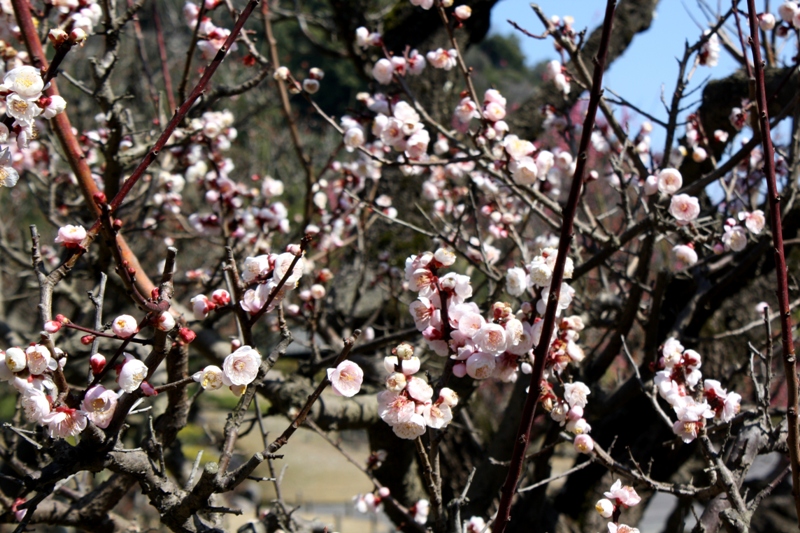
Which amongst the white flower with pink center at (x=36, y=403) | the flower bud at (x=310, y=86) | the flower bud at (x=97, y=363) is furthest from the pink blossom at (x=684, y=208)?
the white flower with pink center at (x=36, y=403)

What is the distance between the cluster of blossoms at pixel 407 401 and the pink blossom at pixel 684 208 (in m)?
1.20

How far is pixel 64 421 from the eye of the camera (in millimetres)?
1236

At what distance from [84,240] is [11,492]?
2.81 m

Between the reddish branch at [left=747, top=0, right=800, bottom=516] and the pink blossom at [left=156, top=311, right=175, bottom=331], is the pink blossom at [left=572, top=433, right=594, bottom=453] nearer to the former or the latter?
the reddish branch at [left=747, top=0, right=800, bottom=516]

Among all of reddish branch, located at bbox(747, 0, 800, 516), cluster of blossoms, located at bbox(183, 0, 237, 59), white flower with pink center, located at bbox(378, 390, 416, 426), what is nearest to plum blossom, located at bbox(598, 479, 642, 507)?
reddish branch, located at bbox(747, 0, 800, 516)

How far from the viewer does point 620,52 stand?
4547 mm

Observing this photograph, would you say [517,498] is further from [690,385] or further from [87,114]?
[87,114]

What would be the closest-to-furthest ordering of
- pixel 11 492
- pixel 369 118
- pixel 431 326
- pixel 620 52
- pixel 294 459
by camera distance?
1. pixel 431 326
2. pixel 369 118
3. pixel 11 492
4. pixel 620 52
5. pixel 294 459

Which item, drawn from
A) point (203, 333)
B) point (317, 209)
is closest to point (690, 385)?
point (203, 333)

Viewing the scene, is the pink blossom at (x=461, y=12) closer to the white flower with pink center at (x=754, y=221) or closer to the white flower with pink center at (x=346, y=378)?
the white flower with pink center at (x=754, y=221)

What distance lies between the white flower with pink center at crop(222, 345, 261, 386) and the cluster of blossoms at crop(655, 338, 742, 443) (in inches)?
41.7

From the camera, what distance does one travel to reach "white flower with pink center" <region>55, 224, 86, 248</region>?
132 cm

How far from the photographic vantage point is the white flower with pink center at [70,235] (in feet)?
4.33

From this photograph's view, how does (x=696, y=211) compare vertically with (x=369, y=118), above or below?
below
